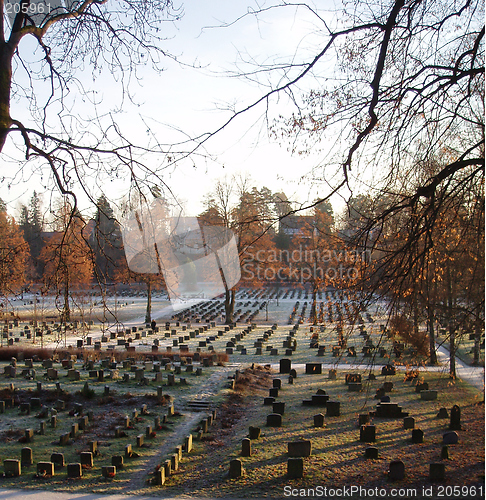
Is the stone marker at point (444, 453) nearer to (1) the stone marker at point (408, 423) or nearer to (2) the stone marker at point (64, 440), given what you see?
(1) the stone marker at point (408, 423)

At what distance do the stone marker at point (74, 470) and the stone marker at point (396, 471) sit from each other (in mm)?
5874

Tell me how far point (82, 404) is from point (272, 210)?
10.4 m

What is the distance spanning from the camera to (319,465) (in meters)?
9.48

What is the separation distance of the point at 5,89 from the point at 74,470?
285 inches

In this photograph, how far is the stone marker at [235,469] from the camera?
29.7ft

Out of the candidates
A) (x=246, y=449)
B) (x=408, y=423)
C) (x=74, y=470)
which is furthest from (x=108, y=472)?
(x=408, y=423)

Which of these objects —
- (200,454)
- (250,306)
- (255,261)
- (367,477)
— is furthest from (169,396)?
(250,306)

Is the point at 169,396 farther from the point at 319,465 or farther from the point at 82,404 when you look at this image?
the point at 319,465

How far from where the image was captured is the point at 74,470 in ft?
29.6

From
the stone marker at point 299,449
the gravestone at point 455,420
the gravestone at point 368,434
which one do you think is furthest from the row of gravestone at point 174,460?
the gravestone at point 455,420

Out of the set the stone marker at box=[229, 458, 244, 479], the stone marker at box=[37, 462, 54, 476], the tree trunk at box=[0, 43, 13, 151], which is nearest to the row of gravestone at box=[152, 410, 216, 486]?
the stone marker at box=[229, 458, 244, 479]

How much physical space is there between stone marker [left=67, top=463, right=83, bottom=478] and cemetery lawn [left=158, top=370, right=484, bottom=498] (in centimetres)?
170

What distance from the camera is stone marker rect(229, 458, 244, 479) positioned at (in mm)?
9062

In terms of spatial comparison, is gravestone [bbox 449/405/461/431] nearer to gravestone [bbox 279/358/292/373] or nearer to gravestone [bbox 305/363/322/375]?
gravestone [bbox 305/363/322/375]
